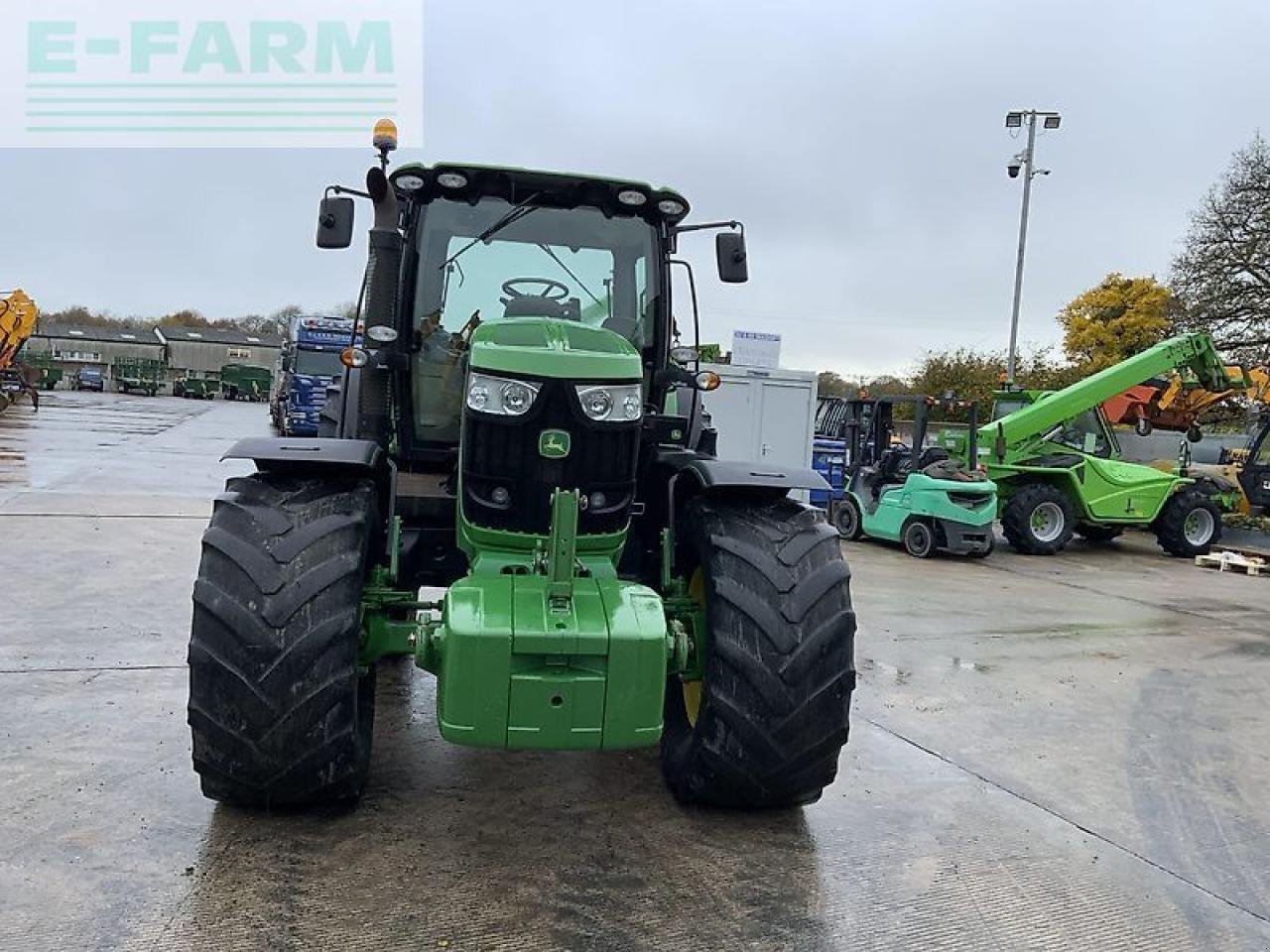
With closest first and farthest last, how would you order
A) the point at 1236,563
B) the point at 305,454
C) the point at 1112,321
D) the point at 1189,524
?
the point at 305,454 < the point at 1236,563 < the point at 1189,524 < the point at 1112,321

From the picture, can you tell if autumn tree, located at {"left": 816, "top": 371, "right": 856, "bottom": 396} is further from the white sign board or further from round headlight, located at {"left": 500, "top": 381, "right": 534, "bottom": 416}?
round headlight, located at {"left": 500, "top": 381, "right": 534, "bottom": 416}

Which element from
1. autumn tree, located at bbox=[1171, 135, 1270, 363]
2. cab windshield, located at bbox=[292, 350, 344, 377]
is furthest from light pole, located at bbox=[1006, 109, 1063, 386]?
cab windshield, located at bbox=[292, 350, 344, 377]

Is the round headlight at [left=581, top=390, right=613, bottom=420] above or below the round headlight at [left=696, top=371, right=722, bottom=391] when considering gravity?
below

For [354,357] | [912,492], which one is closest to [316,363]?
[912,492]

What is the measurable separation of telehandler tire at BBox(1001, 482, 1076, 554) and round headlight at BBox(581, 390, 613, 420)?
10822mm

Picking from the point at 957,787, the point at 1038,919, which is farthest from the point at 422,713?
the point at 1038,919

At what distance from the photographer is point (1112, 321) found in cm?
3325

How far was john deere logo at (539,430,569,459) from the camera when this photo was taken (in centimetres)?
353

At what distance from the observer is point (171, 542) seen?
31.6 feet

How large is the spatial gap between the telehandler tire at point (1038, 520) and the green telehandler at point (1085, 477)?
0.04 feet

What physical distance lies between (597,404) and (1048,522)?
11.3 m

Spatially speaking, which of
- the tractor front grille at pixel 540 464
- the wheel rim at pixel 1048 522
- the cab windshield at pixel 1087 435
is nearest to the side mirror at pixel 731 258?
the tractor front grille at pixel 540 464

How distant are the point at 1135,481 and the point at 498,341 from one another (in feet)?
39.9

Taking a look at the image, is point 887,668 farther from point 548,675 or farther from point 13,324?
point 13,324
